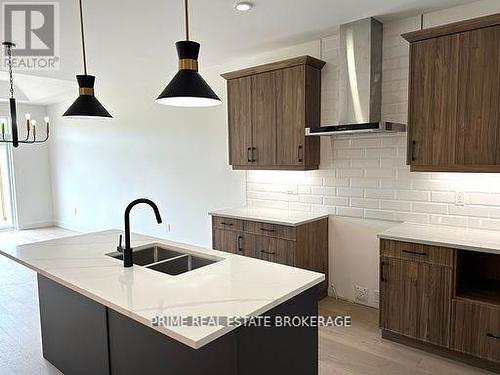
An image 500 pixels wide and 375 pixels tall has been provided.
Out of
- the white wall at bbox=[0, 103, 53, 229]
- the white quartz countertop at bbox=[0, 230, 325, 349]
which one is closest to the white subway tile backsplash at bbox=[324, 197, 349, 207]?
the white quartz countertop at bbox=[0, 230, 325, 349]

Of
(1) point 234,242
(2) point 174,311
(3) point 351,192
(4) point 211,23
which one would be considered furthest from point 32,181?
(2) point 174,311

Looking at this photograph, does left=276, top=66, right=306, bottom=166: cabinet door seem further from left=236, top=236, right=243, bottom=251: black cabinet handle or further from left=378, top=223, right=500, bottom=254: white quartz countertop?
left=378, top=223, right=500, bottom=254: white quartz countertop

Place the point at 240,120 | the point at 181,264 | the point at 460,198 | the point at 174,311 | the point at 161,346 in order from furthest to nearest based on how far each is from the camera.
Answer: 1. the point at 240,120
2. the point at 460,198
3. the point at 181,264
4. the point at 161,346
5. the point at 174,311

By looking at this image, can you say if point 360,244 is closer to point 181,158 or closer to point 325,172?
point 325,172

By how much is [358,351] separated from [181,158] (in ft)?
11.7

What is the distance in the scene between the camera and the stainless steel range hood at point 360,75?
3258 mm

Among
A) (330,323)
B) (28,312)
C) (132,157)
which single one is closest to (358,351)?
(330,323)

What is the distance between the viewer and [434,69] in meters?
2.77

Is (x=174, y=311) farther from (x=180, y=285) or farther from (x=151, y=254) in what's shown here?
(x=151, y=254)

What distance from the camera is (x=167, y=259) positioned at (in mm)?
2430

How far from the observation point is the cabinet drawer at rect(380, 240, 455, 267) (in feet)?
8.57

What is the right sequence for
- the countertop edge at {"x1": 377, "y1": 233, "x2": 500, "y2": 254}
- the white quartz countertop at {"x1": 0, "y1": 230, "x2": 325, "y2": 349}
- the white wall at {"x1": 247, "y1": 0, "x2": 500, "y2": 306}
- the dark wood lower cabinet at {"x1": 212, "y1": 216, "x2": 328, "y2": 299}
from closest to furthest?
the white quartz countertop at {"x1": 0, "y1": 230, "x2": 325, "y2": 349}, the countertop edge at {"x1": 377, "y1": 233, "x2": 500, "y2": 254}, the white wall at {"x1": 247, "y1": 0, "x2": 500, "y2": 306}, the dark wood lower cabinet at {"x1": 212, "y1": 216, "x2": 328, "y2": 299}

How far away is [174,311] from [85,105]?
1834 millimetres
